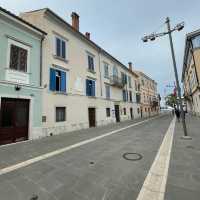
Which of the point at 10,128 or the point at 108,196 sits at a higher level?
the point at 10,128

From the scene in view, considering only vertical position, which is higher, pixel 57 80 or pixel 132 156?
pixel 57 80

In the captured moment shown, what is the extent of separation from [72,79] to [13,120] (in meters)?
6.73

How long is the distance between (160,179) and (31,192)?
3.22 meters

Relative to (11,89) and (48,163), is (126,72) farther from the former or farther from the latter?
(48,163)

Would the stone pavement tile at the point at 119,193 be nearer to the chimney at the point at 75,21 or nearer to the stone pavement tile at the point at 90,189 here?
the stone pavement tile at the point at 90,189

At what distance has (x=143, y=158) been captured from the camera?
5.58m

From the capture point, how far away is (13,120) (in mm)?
8922

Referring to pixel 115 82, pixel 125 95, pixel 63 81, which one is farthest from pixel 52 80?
pixel 125 95

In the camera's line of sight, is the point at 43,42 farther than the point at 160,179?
Yes

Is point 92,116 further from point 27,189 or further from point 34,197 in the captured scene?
point 34,197

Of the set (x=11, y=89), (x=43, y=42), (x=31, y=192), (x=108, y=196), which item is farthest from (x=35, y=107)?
(x=108, y=196)

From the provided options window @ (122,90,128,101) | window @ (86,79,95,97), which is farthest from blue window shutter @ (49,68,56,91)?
window @ (122,90,128,101)

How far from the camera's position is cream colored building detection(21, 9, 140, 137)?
11766 millimetres

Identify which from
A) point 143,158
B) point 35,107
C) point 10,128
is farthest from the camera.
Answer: point 35,107
